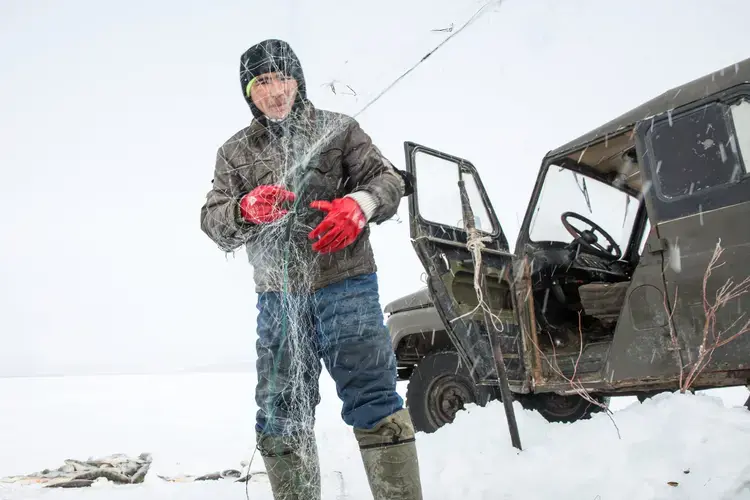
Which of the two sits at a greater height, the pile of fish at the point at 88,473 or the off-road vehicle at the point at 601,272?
the off-road vehicle at the point at 601,272

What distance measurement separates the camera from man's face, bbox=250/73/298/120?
185cm

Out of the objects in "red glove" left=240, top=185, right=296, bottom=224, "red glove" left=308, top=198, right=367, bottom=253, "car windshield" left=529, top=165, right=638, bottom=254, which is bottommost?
"red glove" left=308, top=198, right=367, bottom=253

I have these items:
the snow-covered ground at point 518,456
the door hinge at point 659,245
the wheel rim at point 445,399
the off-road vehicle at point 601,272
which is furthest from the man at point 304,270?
the wheel rim at point 445,399

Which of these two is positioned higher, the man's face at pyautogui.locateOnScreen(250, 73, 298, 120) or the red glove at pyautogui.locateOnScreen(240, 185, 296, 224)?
the man's face at pyautogui.locateOnScreen(250, 73, 298, 120)

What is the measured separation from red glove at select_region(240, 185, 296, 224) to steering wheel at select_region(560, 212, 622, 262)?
2.95 metres

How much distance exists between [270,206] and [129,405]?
805 centimetres

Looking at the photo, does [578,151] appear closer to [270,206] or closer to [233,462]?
[270,206]

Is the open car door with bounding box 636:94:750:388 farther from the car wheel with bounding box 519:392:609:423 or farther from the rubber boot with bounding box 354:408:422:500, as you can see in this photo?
the rubber boot with bounding box 354:408:422:500

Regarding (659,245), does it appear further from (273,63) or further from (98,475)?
(98,475)

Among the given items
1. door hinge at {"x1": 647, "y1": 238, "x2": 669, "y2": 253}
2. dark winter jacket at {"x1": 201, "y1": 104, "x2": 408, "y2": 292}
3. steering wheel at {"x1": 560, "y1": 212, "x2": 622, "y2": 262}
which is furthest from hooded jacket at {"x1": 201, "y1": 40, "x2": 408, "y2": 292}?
steering wheel at {"x1": 560, "y1": 212, "x2": 622, "y2": 262}

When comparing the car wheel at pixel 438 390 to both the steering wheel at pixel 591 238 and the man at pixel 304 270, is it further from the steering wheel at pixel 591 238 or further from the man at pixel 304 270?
the man at pixel 304 270

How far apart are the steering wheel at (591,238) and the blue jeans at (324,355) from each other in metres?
2.68

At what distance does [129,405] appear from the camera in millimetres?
8516

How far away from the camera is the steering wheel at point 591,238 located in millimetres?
4152
